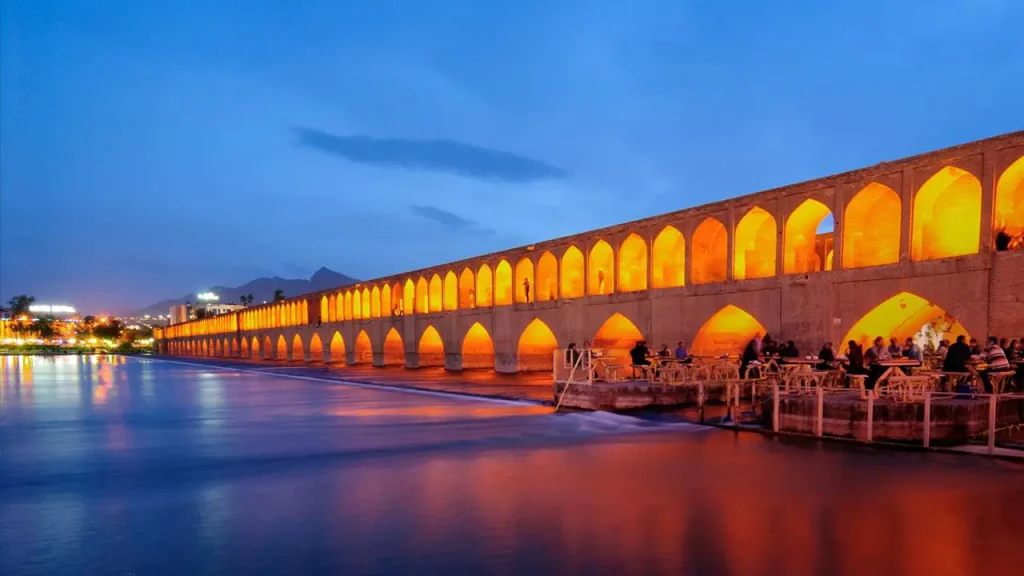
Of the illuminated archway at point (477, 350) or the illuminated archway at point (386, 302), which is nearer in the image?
the illuminated archway at point (477, 350)

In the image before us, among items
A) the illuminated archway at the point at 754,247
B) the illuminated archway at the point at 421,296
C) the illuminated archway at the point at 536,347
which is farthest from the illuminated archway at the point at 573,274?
the illuminated archway at the point at 421,296

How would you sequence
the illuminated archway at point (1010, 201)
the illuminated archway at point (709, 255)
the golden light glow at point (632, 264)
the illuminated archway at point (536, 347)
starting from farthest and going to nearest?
the illuminated archway at point (536, 347) → the golden light glow at point (632, 264) → the illuminated archway at point (709, 255) → the illuminated archway at point (1010, 201)

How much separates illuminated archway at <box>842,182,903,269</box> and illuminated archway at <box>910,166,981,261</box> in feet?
2.36

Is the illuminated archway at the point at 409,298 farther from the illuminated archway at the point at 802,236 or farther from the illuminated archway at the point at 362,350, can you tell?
the illuminated archway at the point at 802,236

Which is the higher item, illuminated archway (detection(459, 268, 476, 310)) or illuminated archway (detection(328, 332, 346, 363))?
illuminated archway (detection(459, 268, 476, 310))

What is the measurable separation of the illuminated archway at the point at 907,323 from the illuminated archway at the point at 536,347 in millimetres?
11249

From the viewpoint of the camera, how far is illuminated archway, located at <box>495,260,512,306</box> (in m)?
26.0

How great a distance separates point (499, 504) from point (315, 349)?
41.2 meters

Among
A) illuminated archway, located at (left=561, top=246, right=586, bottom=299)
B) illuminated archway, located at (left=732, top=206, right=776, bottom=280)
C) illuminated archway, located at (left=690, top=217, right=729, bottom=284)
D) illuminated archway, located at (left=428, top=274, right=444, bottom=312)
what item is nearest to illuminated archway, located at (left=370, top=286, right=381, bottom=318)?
illuminated archway, located at (left=428, top=274, right=444, bottom=312)

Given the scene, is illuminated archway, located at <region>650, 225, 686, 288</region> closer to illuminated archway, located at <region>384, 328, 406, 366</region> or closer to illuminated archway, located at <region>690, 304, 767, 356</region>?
illuminated archway, located at <region>690, 304, 767, 356</region>

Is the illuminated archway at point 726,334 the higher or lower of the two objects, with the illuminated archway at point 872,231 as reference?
lower

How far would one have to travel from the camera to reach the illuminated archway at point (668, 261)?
19.2 meters

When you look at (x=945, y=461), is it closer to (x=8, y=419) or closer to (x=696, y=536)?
(x=696, y=536)

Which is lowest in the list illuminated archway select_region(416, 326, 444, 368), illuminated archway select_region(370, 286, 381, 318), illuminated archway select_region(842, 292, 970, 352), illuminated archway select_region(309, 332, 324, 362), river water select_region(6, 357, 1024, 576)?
→ river water select_region(6, 357, 1024, 576)
